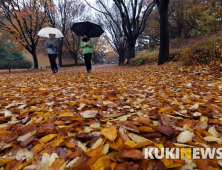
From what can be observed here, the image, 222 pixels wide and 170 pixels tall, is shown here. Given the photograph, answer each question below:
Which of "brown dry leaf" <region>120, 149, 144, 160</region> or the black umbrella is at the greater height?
the black umbrella

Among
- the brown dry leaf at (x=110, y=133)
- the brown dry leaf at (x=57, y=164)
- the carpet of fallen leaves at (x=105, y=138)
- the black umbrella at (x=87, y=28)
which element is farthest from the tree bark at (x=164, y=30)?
the brown dry leaf at (x=57, y=164)

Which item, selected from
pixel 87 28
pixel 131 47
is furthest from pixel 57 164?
pixel 131 47

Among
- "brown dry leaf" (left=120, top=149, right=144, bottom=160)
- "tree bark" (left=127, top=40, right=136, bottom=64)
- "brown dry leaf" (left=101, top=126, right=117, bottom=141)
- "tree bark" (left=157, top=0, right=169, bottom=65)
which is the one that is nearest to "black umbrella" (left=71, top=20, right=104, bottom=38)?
"tree bark" (left=157, top=0, right=169, bottom=65)

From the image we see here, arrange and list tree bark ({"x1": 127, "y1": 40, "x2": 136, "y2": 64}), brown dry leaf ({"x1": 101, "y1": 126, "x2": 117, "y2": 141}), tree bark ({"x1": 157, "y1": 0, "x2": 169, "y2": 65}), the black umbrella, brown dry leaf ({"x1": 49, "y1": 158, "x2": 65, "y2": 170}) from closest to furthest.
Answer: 1. brown dry leaf ({"x1": 49, "y1": 158, "x2": 65, "y2": 170})
2. brown dry leaf ({"x1": 101, "y1": 126, "x2": 117, "y2": 141})
3. tree bark ({"x1": 157, "y1": 0, "x2": 169, "y2": 65})
4. the black umbrella
5. tree bark ({"x1": 127, "y1": 40, "x2": 136, "y2": 64})

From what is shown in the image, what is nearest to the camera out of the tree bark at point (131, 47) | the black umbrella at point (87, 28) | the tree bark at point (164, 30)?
the tree bark at point (164, 30)

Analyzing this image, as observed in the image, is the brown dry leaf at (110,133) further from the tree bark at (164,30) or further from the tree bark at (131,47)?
the tree bark at (131,47)

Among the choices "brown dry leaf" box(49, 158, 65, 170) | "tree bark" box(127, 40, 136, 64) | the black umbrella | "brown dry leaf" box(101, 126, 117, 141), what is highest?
the black umbrella

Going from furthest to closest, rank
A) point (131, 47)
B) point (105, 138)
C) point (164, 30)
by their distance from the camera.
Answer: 1. point (131, 47)
2. point (164, 30)
3. point (105, 138)

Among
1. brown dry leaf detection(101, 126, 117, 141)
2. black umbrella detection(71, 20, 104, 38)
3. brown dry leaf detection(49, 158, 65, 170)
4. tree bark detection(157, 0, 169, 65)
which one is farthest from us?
black umbrella detection(71, 20, 104, 38)

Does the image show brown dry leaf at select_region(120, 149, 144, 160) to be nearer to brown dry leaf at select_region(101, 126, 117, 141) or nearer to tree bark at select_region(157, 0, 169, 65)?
brown dry leaf at select_region(101, 126, 117, 141)

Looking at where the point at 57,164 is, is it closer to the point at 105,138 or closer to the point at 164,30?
the point at 105,138

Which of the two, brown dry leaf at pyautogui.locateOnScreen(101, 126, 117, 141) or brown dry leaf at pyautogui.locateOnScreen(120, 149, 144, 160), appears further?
brown dry leaf at pyautogui.locateOnScreen(101, 126, 117, 141)

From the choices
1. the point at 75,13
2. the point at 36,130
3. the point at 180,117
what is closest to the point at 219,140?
the point at 180,117

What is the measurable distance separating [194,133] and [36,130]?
3.48 feet
